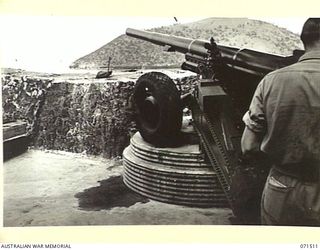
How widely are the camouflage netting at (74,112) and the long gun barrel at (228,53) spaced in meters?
0.20

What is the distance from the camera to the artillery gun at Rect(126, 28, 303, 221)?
104cm

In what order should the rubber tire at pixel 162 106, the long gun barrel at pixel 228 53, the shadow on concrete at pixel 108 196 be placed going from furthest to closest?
1. the rubber tire at pixel 162 106
2. the shadow on concrete at pixel 108 196
3. the long gun barrel at pixel 228 53

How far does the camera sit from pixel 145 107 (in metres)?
1.44

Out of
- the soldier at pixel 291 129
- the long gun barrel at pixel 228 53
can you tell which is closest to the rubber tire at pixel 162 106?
the long gun barrel at pixel 228 53

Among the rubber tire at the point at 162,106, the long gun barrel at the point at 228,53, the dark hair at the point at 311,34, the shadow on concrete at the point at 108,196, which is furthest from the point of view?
the rubber tire at the point at 162,106

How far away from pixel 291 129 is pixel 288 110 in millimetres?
34

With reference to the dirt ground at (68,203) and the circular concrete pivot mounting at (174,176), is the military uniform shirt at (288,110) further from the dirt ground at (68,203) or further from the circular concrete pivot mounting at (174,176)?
the circular concrete pivot mounting at (174,176)

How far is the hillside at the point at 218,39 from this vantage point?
104 centimetres

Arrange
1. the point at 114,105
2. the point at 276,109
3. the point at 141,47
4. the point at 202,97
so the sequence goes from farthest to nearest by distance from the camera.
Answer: the point at 114,105 → the point at 141,47 → the point at 202,97 → the point at 276,109

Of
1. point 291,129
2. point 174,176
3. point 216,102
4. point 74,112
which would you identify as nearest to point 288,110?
point 291,129

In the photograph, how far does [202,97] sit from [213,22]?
0.20 meters
